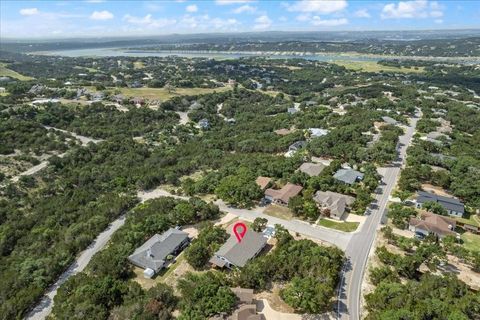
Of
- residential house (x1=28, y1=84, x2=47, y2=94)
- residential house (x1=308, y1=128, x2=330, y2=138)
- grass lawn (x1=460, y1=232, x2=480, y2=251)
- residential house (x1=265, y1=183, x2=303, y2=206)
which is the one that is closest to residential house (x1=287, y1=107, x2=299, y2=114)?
residential house (x1=308, y1=128, x2=330, y2=138)

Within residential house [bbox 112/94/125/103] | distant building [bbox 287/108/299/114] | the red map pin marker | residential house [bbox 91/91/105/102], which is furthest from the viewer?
residential house [bbox 91/91/105/102]

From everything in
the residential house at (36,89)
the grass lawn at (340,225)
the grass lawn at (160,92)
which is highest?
the residential house at (36,89)

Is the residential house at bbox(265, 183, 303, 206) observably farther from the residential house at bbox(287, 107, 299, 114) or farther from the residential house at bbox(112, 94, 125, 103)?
the residential house at bbox(112, 94, 125, 103)

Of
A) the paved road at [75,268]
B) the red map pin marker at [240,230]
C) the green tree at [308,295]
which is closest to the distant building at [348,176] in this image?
the red map pin marker at [240,230]

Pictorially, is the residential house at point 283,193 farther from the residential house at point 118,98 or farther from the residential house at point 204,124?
the residential house at point 118,98

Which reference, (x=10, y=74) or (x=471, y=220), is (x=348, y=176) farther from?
(x=10, y=74)

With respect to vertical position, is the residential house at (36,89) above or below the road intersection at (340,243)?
above

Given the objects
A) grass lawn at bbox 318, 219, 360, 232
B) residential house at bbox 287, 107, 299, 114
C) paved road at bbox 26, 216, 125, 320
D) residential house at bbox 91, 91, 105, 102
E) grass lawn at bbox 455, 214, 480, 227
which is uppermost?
residential house at bbox 91, 91, 105, 102
